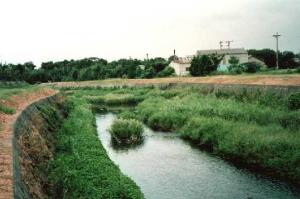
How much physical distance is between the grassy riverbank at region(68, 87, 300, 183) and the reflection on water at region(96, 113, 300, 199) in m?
1.03

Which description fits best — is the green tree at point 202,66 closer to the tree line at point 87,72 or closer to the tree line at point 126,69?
the tree line at point 126,69

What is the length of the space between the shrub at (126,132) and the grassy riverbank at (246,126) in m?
3.51

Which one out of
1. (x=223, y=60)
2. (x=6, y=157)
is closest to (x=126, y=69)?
(x=223, y=60)

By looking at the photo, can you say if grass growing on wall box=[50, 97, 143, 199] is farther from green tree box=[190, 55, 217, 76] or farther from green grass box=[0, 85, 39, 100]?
green tree box=[190, 55, 217, 76]

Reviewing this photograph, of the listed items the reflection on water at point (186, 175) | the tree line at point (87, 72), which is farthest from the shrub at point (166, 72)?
the reflection on water at point (186, 175)

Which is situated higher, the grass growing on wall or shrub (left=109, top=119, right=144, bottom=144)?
the grass growing on wall

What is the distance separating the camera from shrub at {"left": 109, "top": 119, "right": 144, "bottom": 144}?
32250mm

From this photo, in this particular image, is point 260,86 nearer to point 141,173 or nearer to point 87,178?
point 141,173

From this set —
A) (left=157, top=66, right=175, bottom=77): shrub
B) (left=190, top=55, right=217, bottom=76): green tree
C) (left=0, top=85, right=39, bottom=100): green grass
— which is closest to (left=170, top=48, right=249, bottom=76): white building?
(left=157, top=66, right=175, bottom=77): shrub

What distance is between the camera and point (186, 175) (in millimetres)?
22594

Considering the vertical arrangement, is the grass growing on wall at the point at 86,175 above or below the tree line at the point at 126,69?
below

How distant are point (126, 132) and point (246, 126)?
903cm

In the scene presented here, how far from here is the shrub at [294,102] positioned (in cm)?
3203

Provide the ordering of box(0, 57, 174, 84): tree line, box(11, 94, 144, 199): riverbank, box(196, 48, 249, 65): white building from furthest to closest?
1. box(196, 48, 249, 65): white building
2. box(0, 57, 174, 84): tree line
3. box(11, 94, 144, 199): riverbank
